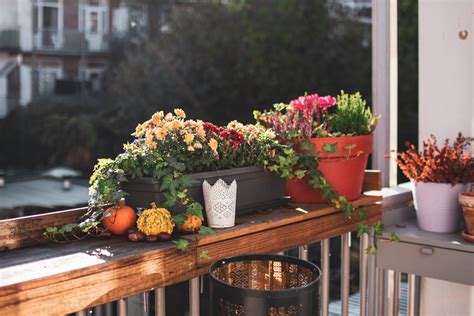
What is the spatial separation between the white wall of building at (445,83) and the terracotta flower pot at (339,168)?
0.51 meters

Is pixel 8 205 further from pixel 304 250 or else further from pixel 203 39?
pixel 304 250

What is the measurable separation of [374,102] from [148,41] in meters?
7.86

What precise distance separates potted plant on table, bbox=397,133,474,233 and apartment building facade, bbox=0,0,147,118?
27.3 ft

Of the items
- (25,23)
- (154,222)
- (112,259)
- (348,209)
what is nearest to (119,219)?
(154,222)

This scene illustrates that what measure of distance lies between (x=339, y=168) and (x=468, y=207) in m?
0.45

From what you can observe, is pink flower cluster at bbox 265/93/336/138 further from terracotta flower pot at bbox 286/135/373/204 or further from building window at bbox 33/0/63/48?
building window at bbox 33/0/63/48

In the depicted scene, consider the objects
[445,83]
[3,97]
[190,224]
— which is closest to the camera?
[190,224]

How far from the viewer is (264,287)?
4.39 feet

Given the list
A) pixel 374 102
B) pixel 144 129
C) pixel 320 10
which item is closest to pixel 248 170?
pixel 144 129

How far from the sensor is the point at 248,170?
164cm

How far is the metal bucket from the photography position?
1068 millimetres

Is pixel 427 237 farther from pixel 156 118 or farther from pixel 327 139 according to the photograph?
pixel 156 118

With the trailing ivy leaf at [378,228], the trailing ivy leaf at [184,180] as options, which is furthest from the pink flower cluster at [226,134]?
the trailing ivy leaf at [378,228]

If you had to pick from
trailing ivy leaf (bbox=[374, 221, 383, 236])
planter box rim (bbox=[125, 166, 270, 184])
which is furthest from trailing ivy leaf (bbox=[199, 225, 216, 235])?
trailing ivy leaf (bbox=[374, 221, 383, 236])
